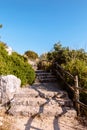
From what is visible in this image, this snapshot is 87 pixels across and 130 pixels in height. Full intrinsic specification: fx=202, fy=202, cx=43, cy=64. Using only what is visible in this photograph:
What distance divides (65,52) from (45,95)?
4717mm

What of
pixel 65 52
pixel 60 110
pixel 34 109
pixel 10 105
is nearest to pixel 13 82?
pixel 10 105

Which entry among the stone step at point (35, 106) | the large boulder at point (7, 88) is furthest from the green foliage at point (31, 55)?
the stone step at point (35, 106)

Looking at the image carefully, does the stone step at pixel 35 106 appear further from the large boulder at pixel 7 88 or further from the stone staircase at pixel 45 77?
the stone staircase at pixel 45 77

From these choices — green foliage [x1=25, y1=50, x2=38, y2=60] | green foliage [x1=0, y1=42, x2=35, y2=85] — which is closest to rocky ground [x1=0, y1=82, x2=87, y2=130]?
green foliage [x1=0, y1=42, x2=35, y2=85]

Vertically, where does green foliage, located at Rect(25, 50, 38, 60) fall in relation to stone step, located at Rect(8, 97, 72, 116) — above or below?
above

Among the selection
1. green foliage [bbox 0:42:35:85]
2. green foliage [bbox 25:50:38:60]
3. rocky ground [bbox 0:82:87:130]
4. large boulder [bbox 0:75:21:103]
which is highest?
green foliage [bbox 25:50:38:60]

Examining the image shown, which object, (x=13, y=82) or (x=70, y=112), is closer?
(x=70, y=112)

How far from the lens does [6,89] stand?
8.41 metres

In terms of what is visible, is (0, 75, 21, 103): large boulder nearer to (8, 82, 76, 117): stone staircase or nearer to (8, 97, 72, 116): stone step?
(8, 82, 76, 117): stone staircase

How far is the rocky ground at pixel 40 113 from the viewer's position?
6.64 meters

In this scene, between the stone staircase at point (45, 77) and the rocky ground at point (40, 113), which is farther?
the stone staircase at point (45, 77)

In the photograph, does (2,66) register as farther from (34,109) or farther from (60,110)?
(60,110)

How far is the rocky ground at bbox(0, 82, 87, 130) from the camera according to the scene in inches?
261

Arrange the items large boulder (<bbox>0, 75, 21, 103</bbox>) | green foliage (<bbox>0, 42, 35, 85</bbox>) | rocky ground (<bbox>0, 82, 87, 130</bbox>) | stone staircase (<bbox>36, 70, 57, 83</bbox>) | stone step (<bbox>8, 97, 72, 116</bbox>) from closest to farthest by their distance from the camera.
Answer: rocky ground (<bbox>0, 82, 87, 130</bbox>) < stone step (<bbox>8, 97, 72, 116</bbox>) < large boulder (<bbox>0, 75, 21, 103</bbox>) < green foliage (<bbox>0, 42, 35, 85</bbox>) < stone staircase (<bbox>36, 70, 57, 83</bbox>)
